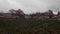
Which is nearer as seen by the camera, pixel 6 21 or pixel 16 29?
pixel 16 29

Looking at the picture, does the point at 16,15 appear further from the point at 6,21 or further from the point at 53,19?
the point at 53,19

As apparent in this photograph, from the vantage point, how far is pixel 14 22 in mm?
10508

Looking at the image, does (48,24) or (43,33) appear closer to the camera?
(43,33)

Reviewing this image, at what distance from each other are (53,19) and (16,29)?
7.63 ft

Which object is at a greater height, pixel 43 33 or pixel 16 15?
pixel 16 15

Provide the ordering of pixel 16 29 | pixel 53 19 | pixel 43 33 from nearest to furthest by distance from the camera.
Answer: pixel 43 33 < pixel 16 29 < pixel 53 19

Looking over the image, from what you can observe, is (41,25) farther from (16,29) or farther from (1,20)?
(1,20)

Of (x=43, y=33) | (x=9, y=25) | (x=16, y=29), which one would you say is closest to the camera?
(x=43, y=33)

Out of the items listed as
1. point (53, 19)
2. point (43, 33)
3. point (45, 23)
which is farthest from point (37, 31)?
point (53, 19)

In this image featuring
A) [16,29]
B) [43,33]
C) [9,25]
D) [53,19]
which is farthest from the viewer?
[53,19]

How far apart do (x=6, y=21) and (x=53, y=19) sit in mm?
2437

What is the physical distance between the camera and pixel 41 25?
10.2 m

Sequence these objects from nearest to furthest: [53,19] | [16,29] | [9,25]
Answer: [16,29] → [9,25] → [53,19]

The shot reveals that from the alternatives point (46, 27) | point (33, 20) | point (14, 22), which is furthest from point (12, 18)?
point (46, 27)
